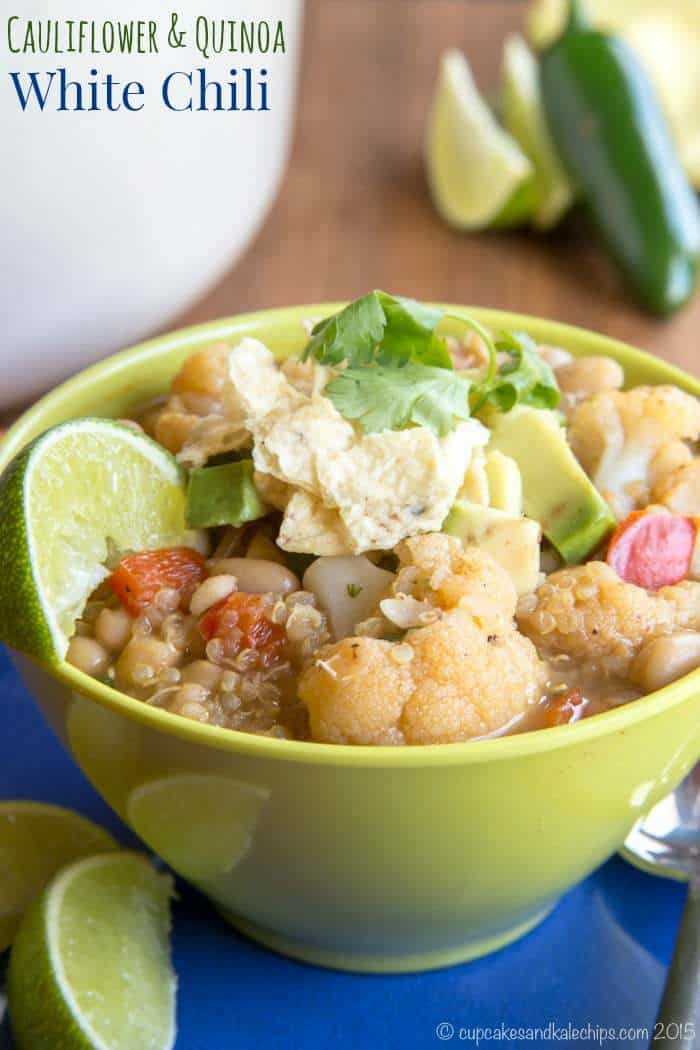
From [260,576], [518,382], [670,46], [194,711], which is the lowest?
[194,711]

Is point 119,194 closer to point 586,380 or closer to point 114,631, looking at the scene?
point 586,380

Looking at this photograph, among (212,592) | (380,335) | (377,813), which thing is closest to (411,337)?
(380,335)

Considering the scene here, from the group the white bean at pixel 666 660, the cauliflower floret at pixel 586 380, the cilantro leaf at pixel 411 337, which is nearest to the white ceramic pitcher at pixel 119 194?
the cilantro leaf at pixel 411 337

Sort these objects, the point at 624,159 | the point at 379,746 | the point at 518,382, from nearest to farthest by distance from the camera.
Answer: the point at 379,746
the point at 518,382
the point at 624,159

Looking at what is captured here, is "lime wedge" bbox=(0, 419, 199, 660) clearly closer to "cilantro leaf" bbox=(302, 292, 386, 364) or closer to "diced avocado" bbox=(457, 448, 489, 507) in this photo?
"cilantro leaf" bbox=(302, 292, 386, 364)

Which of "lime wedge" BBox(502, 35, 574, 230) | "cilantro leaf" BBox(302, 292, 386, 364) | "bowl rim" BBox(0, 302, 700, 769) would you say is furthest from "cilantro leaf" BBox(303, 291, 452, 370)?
"lime wedge" BBox(502, 35, 574, 230)

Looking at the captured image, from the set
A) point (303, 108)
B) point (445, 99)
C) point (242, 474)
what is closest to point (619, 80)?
point (445, 99)

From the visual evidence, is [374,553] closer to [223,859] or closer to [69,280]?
[223,859]
